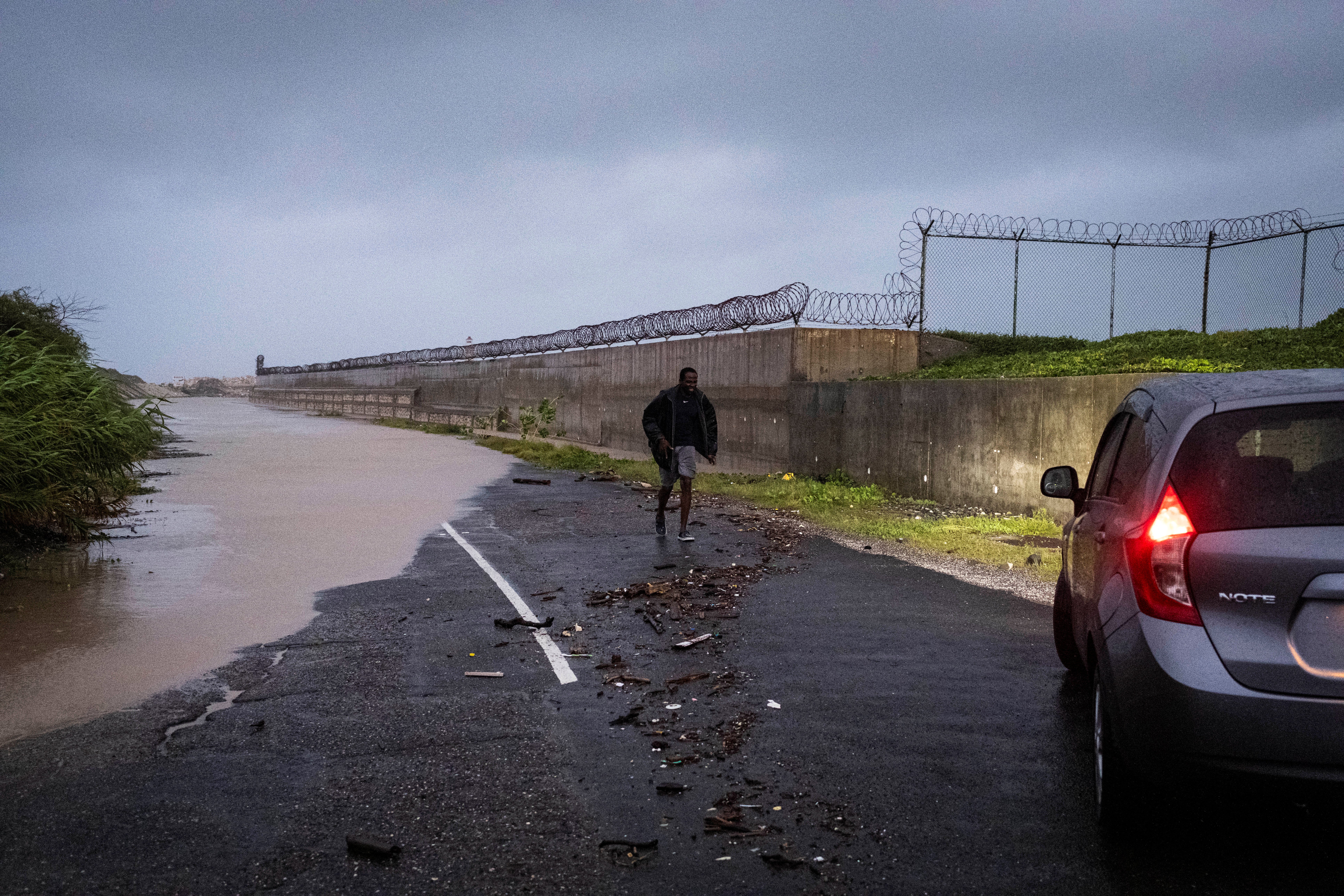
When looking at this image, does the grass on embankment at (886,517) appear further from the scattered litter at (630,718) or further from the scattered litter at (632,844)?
the scattered litter at (632,844)

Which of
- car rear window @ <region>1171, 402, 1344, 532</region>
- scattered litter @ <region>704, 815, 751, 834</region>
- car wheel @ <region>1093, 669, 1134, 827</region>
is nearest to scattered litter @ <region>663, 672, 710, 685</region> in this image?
scattered litter @ <region>704, 815, 751, 834</region>

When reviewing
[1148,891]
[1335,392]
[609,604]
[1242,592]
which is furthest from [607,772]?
[609,604]

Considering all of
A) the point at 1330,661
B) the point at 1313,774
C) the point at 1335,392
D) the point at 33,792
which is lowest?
the point at 33,792

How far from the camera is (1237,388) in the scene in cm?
365

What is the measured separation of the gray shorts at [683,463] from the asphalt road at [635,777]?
170 inches

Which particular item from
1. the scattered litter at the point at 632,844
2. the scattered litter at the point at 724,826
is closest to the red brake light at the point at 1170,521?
the scattered litter at the point at 724,826

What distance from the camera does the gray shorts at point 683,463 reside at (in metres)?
11.9

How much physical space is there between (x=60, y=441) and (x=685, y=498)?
6377 mm

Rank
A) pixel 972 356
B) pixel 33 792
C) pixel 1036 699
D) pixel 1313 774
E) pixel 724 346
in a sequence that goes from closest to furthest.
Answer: pixel 1313 774
pixel 33 792
pixel 1036 699
pixel 972 356
pixel 724 346

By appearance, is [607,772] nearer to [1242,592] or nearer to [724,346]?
[1242,592]

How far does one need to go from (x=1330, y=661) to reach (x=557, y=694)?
3765 mm

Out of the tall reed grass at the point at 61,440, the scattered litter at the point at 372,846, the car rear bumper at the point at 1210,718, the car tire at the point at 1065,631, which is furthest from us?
the tall reed grass at the point at 61,440

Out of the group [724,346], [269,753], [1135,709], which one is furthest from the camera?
[724,346]

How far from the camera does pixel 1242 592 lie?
3.16 meters
